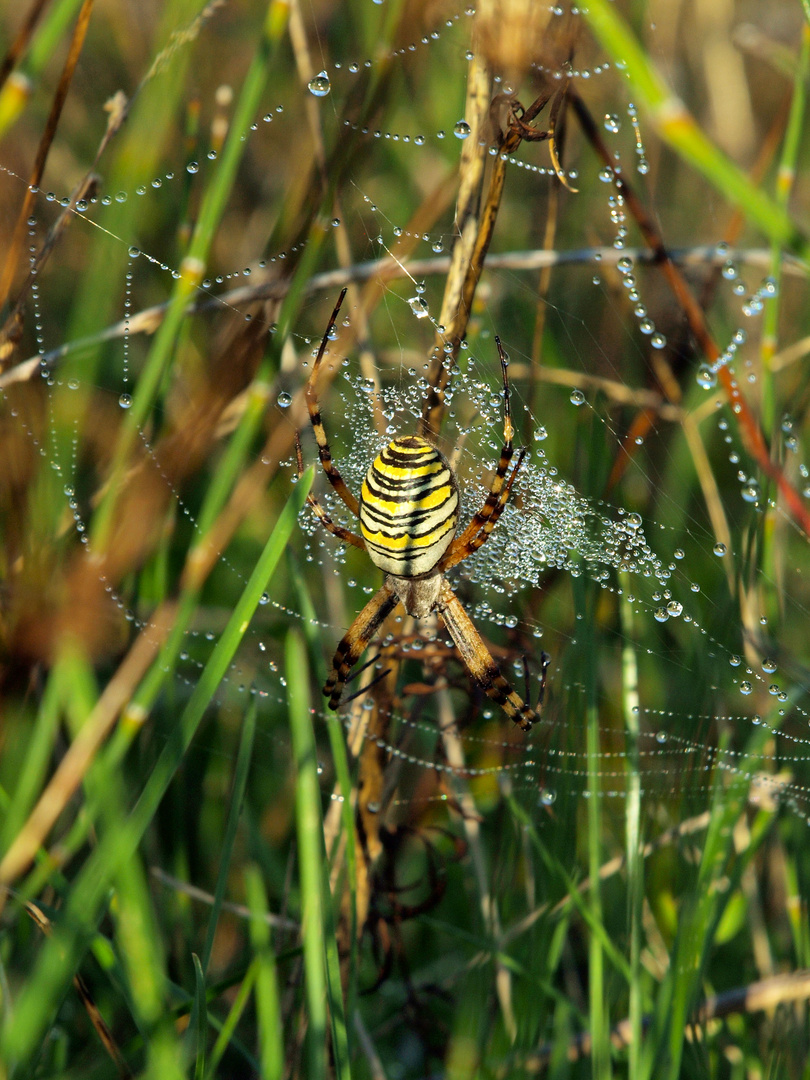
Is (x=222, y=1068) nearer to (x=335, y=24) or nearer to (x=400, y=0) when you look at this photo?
(x=400, y=0)

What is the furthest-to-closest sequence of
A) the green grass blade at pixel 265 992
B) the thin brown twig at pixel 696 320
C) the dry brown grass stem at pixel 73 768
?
the thin brown twig at pixel 696 320
the dry brown grass stem at pixel 73 768
the green grass blade at pixel 265 992

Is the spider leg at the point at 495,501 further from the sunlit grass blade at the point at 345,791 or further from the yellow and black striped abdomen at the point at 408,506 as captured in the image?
the sunlit grass blade at the point at 345,791

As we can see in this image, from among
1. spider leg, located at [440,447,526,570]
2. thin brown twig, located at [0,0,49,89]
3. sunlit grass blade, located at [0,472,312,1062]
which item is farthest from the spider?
thin brown twig, located at [0,0,49,89]

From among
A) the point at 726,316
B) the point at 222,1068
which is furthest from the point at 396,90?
the point at 222,1068

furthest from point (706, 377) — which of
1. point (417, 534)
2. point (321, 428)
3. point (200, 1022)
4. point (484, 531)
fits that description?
point (200, 1022)

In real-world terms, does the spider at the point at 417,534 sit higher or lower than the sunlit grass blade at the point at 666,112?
lower

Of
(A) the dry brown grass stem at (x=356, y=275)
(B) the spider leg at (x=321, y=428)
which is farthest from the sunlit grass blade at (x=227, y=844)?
(A) the dry brown grass stem at (x=356, y=275)
